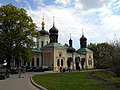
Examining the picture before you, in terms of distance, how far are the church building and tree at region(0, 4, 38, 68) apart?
317 inches

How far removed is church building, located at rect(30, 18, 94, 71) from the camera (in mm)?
73812

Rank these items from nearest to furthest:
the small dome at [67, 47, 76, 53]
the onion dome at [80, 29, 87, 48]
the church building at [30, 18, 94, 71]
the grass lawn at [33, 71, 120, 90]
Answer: the grass lawn at [33, 71, 120, 90] → the church building at [30, 18, 94, 71] → the small dome at [67, 47, 76, 53] → the onion dome at [80, 29, 87, 48]

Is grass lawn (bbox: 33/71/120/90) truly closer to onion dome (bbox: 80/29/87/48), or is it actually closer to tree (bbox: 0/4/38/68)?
tree (bbox: 0/4/38/68)

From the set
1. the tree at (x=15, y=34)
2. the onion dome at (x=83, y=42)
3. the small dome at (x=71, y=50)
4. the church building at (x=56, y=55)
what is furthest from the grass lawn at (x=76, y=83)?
the onion dome at (x=83, y=42)

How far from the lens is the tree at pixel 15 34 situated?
5547 centimetres

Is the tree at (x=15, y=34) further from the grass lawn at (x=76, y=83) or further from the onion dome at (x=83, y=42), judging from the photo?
the onion dome at (x=83, y=42)

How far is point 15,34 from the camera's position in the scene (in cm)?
5622

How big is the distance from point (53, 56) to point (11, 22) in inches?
800

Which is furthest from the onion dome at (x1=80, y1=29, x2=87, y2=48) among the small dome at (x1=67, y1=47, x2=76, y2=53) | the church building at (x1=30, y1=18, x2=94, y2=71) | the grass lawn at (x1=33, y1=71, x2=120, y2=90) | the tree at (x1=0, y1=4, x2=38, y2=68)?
the grass lawn at (x1=33, y1=71, x2=120, y2=90)

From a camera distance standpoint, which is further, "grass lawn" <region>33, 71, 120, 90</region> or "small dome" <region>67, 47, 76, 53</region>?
"small dome" <region>67, 47, 76, 53</region>

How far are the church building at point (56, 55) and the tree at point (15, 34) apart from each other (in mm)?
8042

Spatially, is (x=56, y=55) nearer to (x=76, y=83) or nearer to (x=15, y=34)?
(x=15, y=34)

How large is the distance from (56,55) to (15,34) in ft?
67.1

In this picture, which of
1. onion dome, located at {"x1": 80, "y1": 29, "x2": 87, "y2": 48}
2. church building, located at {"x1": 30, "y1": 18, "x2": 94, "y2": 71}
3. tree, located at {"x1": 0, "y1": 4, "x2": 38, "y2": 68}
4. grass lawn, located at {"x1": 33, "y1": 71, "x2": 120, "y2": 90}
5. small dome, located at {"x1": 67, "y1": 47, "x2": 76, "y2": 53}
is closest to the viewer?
grass lawn, located at {"x1": 33, "y1": 71, "x2": 120, "y2": 90}
